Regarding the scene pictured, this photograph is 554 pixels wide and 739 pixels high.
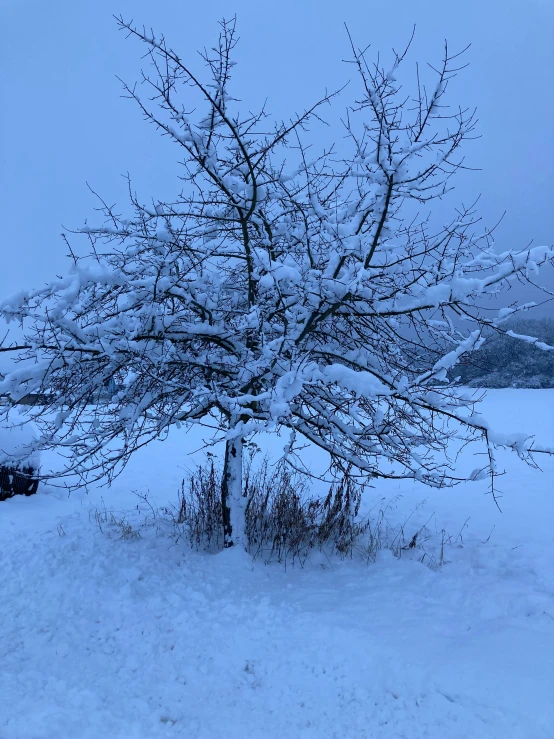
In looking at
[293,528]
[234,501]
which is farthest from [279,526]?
[234,501]

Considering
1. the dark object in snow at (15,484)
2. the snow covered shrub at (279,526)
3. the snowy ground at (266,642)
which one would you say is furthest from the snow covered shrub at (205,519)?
the dark object in snow at (15,484)

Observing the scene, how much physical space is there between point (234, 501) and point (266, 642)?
1.49 meters

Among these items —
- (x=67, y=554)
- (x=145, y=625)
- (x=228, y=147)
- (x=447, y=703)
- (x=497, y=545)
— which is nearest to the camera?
(x=447, y=703)

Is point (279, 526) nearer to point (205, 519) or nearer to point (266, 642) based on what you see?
point (205, 519)

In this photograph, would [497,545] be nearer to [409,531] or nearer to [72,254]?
[409,531]

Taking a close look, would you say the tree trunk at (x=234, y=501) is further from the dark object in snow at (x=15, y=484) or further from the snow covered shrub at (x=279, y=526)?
the dark object in snow at (x=15, y=484)

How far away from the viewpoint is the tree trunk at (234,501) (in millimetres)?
4629

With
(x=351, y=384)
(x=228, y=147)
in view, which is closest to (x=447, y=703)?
(x=351, y=384)

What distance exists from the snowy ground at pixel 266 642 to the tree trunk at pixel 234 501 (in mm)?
305

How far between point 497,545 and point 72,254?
15.9 ft

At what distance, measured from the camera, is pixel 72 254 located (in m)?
3.50

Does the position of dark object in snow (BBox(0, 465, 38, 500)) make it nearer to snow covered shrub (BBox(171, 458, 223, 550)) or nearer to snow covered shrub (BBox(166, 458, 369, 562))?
snow covered shrub (BBox(171, 458, 223, 550))

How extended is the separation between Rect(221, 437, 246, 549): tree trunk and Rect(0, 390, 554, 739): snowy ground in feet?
1.00

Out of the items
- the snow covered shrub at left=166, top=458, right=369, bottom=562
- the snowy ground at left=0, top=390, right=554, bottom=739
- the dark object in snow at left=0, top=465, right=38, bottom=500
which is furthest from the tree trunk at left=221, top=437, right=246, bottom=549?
the dark object in snow at left=0, top=465, right=38, bottom=500
